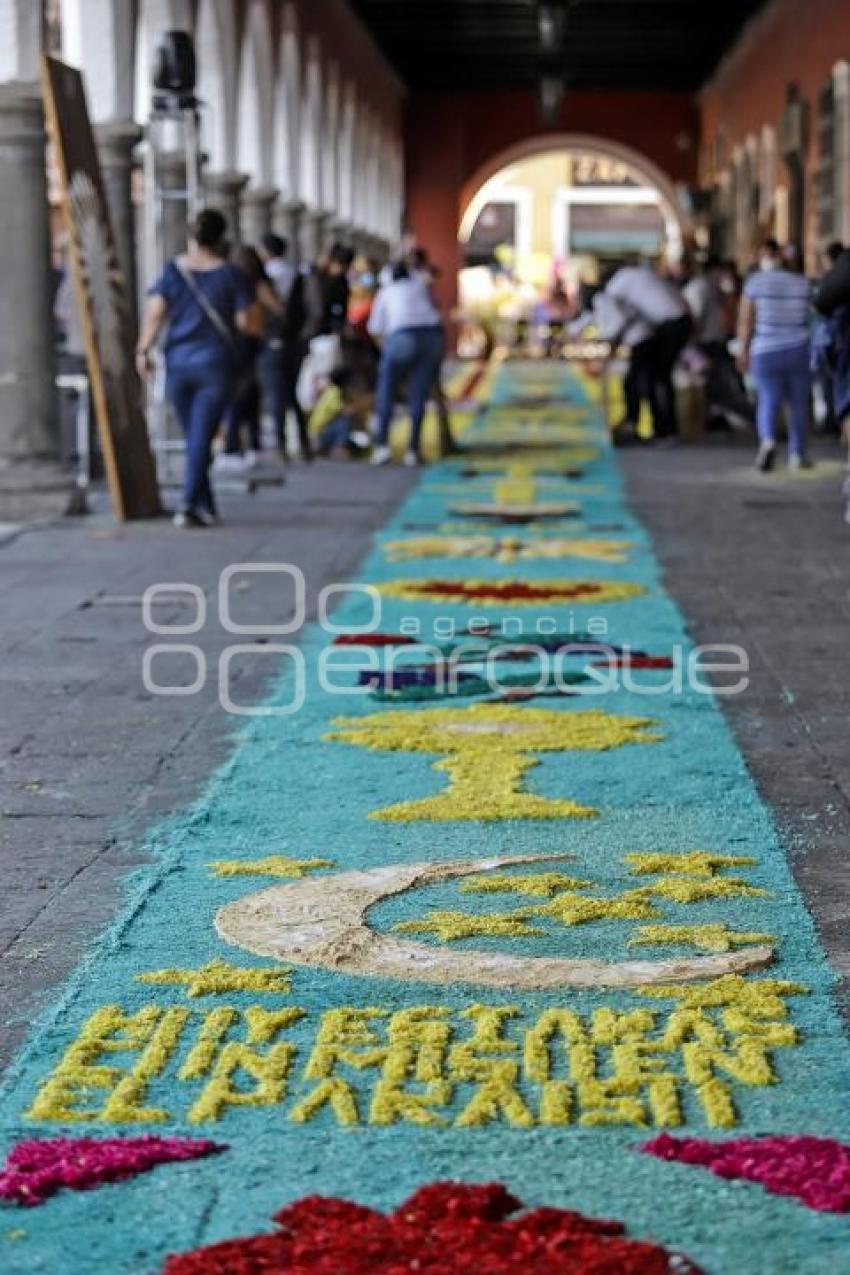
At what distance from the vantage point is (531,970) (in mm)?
3988

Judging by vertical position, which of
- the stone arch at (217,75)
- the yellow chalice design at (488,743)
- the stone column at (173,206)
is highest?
the stone arch at (217,75)

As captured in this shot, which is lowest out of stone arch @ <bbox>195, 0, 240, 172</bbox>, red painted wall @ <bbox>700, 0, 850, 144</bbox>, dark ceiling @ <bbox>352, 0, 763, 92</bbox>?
stone arch @ <bbox>195, 0, 240, 172</bbox>

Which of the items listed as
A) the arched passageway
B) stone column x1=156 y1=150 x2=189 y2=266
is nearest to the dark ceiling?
stone column x1=156 y1=150 x2=189 y2=266

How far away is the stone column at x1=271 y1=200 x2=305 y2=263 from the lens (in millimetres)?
24312

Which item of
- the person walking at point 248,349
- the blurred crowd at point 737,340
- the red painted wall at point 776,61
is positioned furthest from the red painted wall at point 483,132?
the person walking at point 248,349

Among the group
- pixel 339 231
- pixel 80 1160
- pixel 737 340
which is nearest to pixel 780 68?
pixel 339 231

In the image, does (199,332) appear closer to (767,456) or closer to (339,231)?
(767,456)

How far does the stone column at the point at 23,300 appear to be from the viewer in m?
12.8

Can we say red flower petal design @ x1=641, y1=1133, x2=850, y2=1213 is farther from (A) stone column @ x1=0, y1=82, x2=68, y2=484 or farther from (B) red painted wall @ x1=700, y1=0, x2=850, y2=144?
(B) red painted wall @ x1=700, y1=0, x2=850, y2=144

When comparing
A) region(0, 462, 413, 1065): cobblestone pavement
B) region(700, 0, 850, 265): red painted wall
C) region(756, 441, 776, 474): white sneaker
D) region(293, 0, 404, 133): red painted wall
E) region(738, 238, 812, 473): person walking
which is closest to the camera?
region(0, 462, 413, 1065): cobblestone pavement

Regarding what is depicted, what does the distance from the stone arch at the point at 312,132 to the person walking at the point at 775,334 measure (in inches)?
516

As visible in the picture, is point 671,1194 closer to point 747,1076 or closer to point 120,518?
point 747,1076

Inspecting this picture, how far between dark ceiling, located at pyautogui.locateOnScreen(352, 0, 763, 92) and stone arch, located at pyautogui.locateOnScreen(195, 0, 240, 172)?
7676 millimetres

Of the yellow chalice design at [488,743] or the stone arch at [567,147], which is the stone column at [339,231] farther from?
the yellow chalice design at [488,743]
